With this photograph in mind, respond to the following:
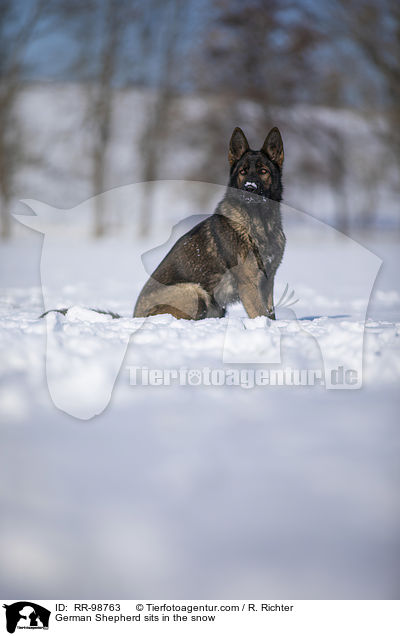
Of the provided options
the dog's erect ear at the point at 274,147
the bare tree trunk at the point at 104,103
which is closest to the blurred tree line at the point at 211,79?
the bare tree trunk at the point at 104,103

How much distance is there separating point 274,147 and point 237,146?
0.92 ft

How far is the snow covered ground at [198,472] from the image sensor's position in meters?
1.28

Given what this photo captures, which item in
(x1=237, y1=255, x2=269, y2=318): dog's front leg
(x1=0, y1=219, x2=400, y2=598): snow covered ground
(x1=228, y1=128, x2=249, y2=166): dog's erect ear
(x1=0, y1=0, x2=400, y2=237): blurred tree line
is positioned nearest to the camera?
(x1=0, y1=219, x2=400, y2=598): snow covered ground

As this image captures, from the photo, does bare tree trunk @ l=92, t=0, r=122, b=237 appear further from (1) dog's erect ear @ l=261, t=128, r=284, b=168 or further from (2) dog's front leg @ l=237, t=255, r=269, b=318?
(2) dog's front leg @ l=237, t=255, r=269, b=318

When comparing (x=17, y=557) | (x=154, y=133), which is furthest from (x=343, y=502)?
(x=154, y=133)

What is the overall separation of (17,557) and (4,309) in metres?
3.61

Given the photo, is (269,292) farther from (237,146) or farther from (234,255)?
(237,146)

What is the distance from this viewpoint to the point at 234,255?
11.7 feet

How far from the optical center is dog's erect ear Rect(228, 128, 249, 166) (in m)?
3.69

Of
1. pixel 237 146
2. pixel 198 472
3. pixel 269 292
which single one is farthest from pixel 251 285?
pixel 198 472

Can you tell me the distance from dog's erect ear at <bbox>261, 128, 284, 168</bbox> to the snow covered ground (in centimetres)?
148

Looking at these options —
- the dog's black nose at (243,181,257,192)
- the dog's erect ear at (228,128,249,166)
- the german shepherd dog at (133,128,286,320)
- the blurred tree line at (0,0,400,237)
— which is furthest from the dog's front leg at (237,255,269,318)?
the blurred tree line at (0,0,400,237)

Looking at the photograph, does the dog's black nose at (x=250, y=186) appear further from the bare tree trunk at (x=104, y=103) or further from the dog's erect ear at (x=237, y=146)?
the bare tree trunk at (x=104, y=103)

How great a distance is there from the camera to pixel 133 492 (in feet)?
5.05
